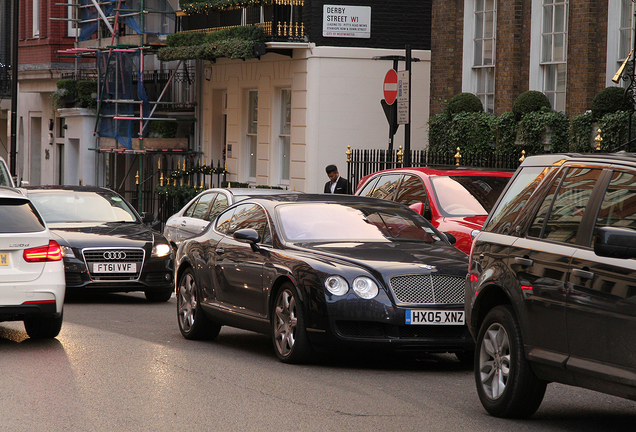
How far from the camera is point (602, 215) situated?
6340 mm

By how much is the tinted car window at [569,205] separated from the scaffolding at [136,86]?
23.6 meters

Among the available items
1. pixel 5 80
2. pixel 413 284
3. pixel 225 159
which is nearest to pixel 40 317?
pixel 413 284

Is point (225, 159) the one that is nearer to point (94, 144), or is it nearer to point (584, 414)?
point (94, 144)

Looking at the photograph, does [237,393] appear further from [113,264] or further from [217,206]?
[217,206]

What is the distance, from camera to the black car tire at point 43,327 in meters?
10.6

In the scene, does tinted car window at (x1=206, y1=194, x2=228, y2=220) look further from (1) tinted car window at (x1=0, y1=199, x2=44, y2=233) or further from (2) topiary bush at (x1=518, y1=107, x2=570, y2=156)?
(2) topiary bush at (x1=518, y1=107, x2=570, y2=156)

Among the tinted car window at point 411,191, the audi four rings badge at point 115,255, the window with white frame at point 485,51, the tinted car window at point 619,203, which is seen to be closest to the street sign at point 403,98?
the tinted car window at point 411,191

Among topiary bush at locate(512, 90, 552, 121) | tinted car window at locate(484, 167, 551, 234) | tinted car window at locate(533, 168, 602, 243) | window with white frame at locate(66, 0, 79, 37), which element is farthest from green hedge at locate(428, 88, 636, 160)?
window with white frame at locate(66, 0, 79, 37)

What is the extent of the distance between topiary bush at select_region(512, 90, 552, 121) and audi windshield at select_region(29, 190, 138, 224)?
8061 millimetres

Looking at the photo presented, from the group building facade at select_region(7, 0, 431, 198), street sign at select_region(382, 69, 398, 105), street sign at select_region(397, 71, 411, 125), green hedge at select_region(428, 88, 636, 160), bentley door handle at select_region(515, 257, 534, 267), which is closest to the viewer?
bentley door handle at select_region(515, 257, 534, 267)

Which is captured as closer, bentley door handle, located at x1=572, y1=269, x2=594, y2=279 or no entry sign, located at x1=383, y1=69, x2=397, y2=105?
bentley door handle, located at x1=572, y1=269, x2=594, y2=279

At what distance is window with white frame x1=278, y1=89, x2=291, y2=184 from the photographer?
26.8 meters

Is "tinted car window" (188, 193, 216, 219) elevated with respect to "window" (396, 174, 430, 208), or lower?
lower

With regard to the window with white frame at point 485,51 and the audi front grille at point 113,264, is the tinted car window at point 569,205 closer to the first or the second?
the audi front grille at point 113,264
